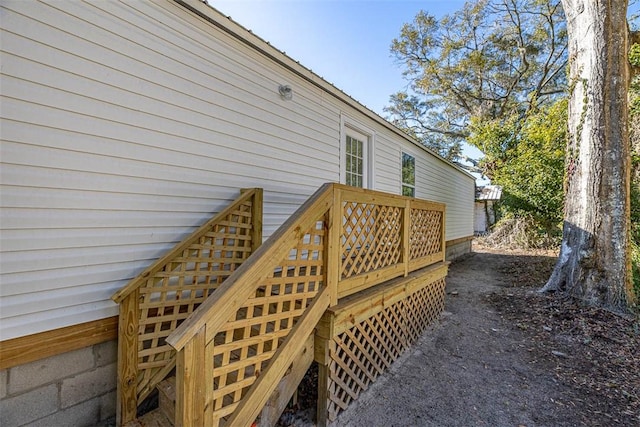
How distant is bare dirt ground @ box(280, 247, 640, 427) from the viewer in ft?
8.50

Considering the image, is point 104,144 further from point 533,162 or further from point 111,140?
point 533,162

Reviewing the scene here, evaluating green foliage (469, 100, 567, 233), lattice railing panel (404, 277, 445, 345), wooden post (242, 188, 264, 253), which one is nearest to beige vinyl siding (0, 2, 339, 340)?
wooden post (242, 188, 264, 253)

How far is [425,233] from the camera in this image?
4.52 meters

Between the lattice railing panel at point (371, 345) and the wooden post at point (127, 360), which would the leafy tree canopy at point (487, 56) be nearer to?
the lattice railing panel at point (371, 345)

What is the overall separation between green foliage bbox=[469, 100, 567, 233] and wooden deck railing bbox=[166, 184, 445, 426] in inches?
407

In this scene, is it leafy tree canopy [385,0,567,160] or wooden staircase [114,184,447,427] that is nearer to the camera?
wooden staircase [114,184,447,427]

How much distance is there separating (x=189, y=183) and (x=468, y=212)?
12558 millimetres

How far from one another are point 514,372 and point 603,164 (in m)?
4.29

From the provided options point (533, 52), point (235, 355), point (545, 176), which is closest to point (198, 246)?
point (235, 355)

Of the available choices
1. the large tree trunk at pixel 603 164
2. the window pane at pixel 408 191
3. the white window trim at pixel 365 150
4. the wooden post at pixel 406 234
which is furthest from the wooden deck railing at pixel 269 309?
the large tree trunk at pixel 603 164

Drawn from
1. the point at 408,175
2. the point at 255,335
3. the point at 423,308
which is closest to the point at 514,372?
the point at 423,308

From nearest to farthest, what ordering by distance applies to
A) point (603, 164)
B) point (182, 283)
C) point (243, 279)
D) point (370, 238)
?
point (243, 279) → point (182, 283) → point (370, 238) → point (603, 164)

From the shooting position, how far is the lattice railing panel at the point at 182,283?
2.44m

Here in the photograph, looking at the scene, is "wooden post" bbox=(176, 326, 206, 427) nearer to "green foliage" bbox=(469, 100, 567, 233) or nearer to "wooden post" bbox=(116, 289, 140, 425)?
"wooden post" bbox=(116, 289, 140, 425)
